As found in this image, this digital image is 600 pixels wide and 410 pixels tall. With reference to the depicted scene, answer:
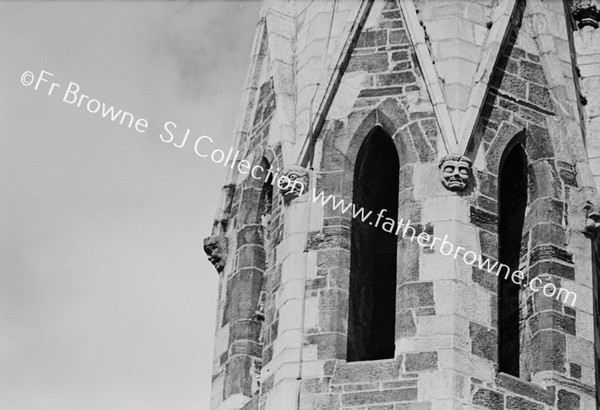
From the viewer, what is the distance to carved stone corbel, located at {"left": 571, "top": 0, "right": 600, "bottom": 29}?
27.1m

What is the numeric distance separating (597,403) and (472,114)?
3530mm

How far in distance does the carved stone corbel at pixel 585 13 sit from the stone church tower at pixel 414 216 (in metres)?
0.36

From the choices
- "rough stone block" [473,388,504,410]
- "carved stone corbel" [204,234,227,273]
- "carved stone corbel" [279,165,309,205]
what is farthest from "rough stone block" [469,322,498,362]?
"carved stone corbel" [204,234,227,273]

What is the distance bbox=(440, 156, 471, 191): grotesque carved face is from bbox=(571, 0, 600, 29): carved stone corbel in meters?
4.02

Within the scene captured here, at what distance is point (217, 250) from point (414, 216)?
10.6 ft

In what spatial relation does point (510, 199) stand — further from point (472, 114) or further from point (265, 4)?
point (265, 4)

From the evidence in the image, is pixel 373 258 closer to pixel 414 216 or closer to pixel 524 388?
pixel 414 216

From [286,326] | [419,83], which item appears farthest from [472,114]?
[286,326]

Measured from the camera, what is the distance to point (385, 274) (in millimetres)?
25406

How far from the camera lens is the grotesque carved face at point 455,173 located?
23.9 metres

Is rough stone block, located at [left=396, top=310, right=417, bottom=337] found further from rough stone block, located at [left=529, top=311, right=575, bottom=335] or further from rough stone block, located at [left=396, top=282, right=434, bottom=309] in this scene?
rough stone block, located at [left=529, top=311, right=575, bottom=335]

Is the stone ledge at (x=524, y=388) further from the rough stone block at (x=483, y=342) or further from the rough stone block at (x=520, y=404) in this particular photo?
the rough stone block at (x=483, y=342)

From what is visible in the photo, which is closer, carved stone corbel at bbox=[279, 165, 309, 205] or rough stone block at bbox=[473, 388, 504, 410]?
rough stone block at bbox=[473, 388, 504, 410]

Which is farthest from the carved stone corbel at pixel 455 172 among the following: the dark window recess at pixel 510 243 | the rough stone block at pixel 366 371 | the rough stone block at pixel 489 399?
the rough stone block at pixel 489 399
